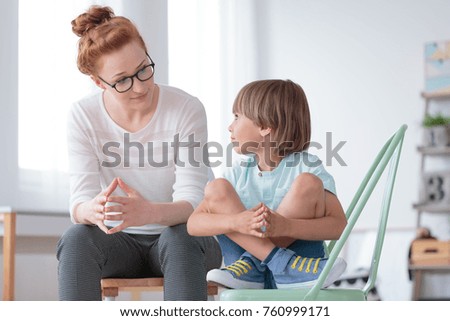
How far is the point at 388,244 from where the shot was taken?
417cm

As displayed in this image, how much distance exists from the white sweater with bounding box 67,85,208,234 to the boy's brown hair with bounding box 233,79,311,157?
245mm

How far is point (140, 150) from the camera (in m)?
1.63

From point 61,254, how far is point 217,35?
9.34 feet

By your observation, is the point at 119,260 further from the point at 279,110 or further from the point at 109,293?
the point at 279,110

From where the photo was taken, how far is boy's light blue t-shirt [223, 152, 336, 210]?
4.50 ft

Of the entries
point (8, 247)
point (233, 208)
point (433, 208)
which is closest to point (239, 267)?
point (233, 208)

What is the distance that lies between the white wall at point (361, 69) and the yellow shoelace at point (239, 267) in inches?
133

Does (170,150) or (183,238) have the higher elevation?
(170,150)

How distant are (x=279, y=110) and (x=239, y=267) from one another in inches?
11.9

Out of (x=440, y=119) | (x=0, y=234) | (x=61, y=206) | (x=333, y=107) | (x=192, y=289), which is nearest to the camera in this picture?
(x=192, y=289)

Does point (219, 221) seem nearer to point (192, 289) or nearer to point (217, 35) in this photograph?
point (192, 289)

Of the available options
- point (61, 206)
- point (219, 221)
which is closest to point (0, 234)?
point (61, 206)

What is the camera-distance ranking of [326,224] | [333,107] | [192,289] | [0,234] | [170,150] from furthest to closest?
[333,107]
[0,234]
[170,150]
[192,289]
[326,224]

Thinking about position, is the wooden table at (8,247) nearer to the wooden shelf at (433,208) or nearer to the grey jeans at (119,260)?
the grey jeans at (119,260)
